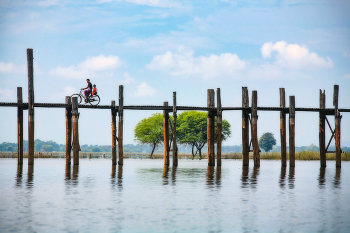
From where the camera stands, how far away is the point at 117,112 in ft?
106

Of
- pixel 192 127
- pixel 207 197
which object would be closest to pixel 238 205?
pixel 207 197

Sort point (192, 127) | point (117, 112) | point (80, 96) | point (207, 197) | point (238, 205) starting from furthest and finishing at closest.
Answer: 1. point (192, 127)
2. point (117, 112)
3. point (80, 96)
4. point (207, 197)
5. point (238, 205)

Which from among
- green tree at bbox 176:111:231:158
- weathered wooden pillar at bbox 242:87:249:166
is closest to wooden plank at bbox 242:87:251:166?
weathered wooden pillar at bbox 242:87:249:166

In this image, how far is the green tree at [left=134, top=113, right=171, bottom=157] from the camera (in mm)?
75300

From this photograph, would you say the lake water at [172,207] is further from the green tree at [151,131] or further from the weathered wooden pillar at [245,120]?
the green tree at [151,131]

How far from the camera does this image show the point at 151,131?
252ft

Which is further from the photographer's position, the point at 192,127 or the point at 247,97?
the point at 192,127

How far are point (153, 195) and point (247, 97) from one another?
16.3m

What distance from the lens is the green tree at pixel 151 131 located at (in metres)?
75.3

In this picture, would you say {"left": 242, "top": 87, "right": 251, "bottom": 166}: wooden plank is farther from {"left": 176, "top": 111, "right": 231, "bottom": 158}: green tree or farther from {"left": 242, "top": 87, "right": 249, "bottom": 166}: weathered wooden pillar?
{"left": 176, "top": 111, "right": 231, "bottom": 158}: green tree

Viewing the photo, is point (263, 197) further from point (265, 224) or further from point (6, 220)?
point (6, 220)

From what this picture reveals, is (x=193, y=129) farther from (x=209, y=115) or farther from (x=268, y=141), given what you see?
(x=268, y=141)

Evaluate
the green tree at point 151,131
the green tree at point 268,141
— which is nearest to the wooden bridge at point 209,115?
the green tree at point 151,131

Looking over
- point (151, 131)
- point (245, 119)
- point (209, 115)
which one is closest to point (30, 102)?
point (209, 115)
